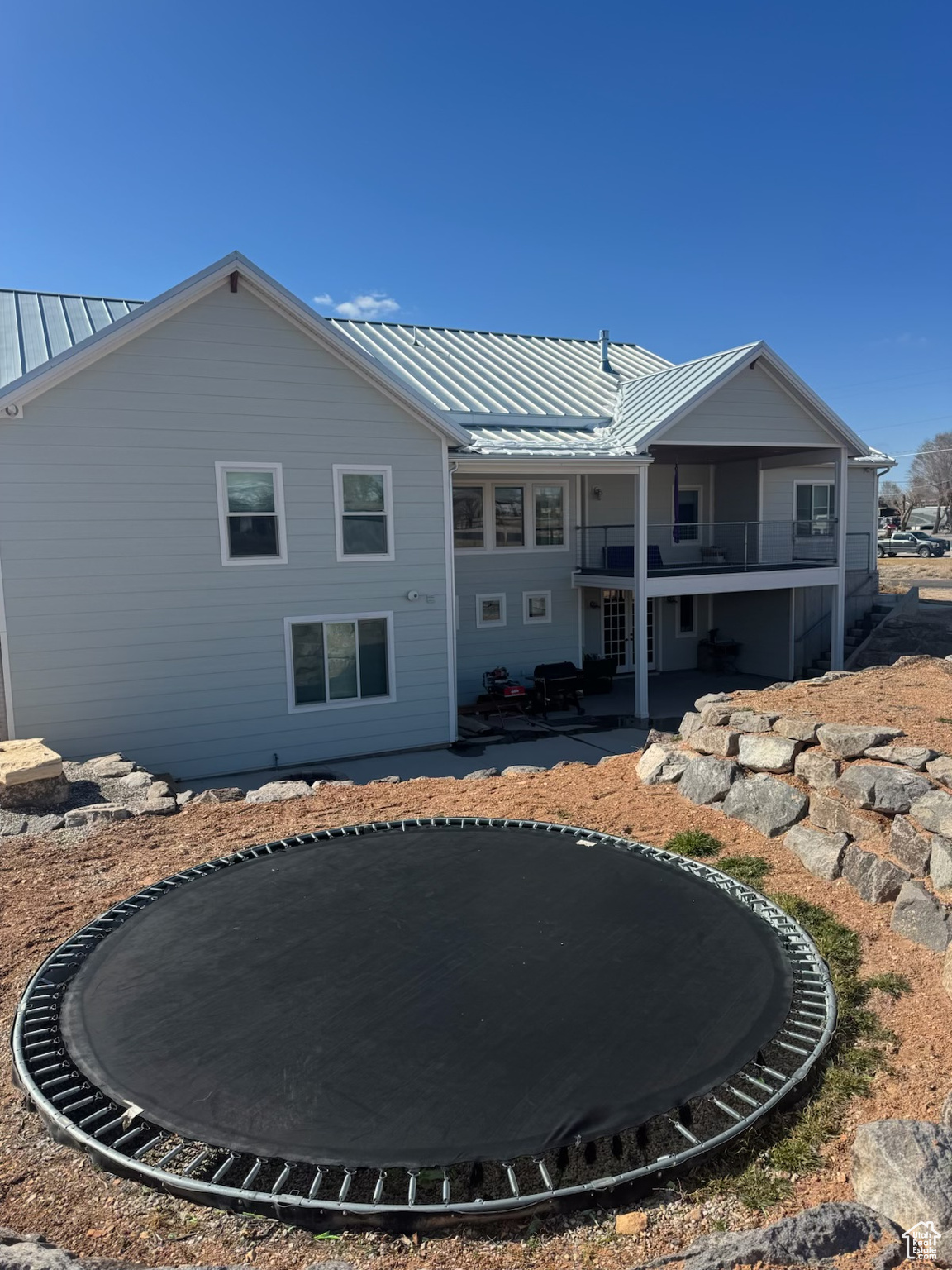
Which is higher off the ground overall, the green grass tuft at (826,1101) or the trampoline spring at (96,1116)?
the trampoline spring at (96,1116)

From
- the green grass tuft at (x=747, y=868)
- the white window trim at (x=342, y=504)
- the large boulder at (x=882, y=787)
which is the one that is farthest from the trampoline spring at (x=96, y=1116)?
the white window trim at (x=342, y=504)

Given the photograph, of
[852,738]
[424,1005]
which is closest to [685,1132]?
[424,1005]

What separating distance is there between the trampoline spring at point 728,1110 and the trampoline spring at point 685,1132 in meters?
0.18

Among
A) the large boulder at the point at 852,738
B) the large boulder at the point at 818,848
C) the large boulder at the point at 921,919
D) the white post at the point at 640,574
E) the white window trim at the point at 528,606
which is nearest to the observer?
the large boulder at the point at 921,919

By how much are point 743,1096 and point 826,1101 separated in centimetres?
42

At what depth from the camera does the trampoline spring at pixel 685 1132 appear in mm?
3123

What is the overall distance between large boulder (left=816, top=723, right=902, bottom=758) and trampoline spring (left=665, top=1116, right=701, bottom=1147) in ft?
12.3

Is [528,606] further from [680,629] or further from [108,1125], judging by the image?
[108,1125]

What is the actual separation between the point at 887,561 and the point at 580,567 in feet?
88.7

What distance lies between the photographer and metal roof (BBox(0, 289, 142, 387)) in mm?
10672

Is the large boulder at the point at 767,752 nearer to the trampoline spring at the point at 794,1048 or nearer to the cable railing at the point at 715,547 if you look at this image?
the trampoline spring at the point at 794,1048

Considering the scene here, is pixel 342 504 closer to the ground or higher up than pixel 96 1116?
higher up

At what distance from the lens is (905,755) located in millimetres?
5977

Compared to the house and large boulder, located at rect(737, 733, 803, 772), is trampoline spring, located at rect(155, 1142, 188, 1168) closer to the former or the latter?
large boulder, located at rect(737, 733, 803, 772)
